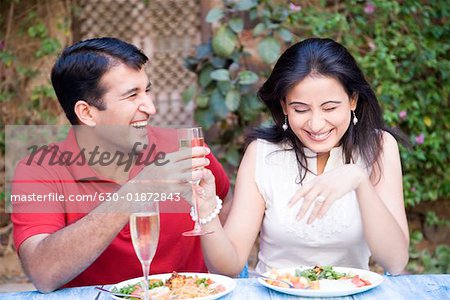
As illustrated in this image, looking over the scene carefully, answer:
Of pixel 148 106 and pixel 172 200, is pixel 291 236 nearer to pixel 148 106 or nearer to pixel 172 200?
pixel 172 200

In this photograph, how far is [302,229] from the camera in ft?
7.49

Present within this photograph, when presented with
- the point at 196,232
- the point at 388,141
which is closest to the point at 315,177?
the point at 388,141

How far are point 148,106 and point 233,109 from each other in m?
1.71

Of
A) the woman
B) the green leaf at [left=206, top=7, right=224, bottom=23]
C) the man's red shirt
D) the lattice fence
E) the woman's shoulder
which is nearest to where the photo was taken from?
the man's red shirt

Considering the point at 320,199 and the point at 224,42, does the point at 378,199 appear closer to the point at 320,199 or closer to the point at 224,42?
the point at 320,199

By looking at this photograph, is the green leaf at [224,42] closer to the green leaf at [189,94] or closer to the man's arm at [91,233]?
the green leaf at [189,94]

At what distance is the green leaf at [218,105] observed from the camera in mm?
3908

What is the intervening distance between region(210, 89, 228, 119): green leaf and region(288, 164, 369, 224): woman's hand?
1987mm

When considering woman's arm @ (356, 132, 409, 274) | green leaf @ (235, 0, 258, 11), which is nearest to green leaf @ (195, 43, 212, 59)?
green leaf @ (235, 0, 258, 11)

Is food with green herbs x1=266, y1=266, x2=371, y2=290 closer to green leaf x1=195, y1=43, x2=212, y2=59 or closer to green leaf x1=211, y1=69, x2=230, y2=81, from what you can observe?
green leaf x1=211, y1=69, x2=230, y2=81

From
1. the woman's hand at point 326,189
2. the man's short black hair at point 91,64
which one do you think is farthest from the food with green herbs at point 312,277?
the man's short black hair at point 91,64

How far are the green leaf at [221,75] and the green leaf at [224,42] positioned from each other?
101mm

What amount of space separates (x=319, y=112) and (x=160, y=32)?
2593 millimetres

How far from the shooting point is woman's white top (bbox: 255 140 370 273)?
228 centimetres
